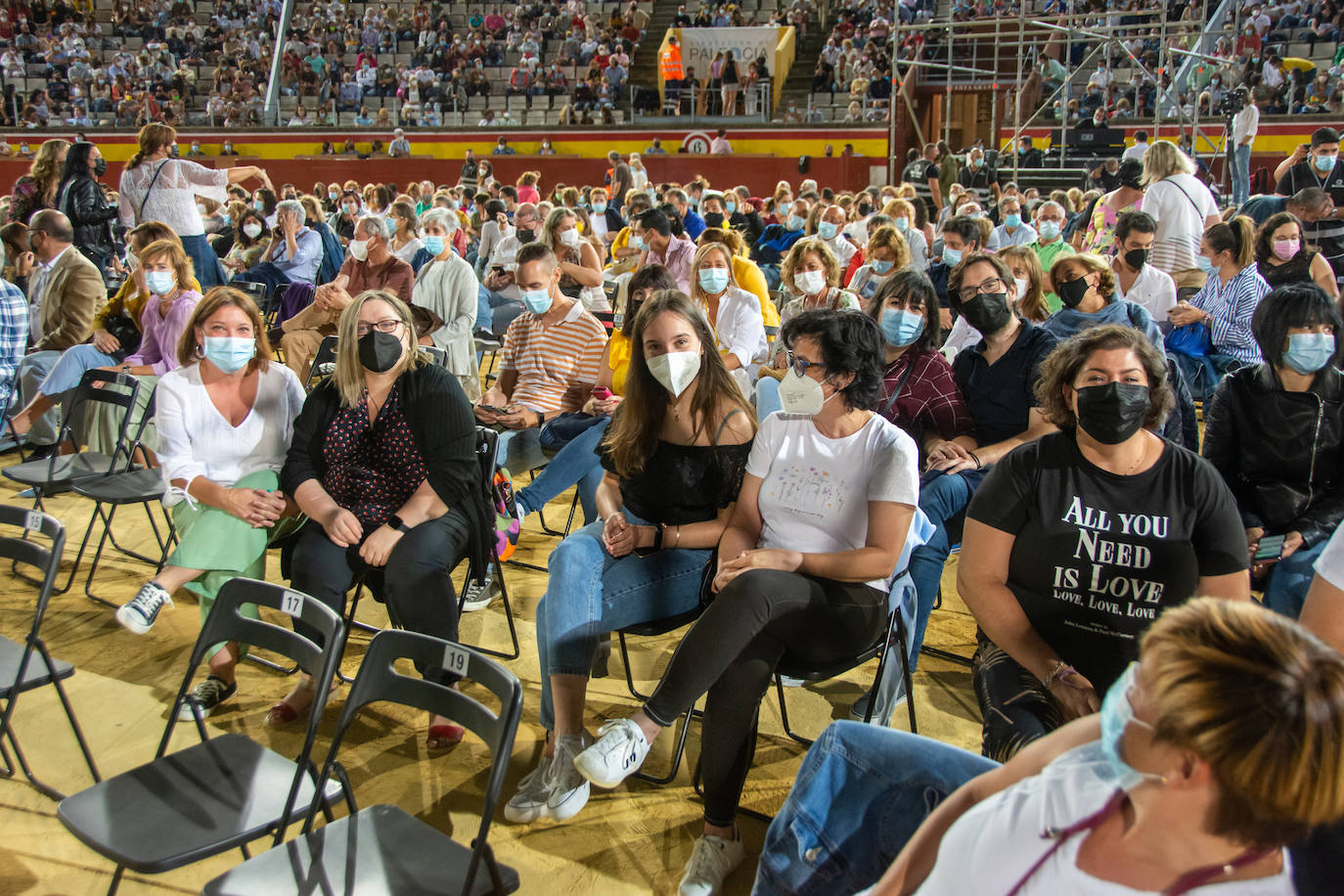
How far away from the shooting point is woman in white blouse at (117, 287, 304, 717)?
318 cm

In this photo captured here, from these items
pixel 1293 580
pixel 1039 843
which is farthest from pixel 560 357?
pixel 1039 843

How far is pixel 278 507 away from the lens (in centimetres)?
318

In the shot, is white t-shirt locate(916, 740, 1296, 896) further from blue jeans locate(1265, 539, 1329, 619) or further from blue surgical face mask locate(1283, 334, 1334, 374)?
blue surgical face mask locate(1283, 334, 1334, 374)

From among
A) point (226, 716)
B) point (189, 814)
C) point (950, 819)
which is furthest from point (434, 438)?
point (950, 819)

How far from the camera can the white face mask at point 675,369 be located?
9.93ft

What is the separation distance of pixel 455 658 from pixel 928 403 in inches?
80.3

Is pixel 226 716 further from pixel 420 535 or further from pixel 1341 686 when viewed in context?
pixel 1341 686

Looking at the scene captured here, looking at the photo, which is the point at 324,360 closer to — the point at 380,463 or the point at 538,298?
the point at 538,298

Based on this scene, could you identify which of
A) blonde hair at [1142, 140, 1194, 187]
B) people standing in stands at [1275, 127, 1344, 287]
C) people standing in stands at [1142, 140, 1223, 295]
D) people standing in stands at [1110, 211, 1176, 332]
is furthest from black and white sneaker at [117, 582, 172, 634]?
people standing in stands at [1275, 127, 1344, 287]

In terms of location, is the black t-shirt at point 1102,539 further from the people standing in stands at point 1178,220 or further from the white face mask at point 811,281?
the people standing in stands at point 1178,220

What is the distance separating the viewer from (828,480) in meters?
2.64

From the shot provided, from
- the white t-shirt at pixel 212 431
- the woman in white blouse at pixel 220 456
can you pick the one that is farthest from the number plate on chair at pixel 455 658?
the white t-shirt at pixel 212 431

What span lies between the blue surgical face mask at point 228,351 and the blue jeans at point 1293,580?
10.6 ft

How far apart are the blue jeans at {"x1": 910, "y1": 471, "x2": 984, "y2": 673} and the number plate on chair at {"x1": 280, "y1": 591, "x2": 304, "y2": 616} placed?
170 cm
